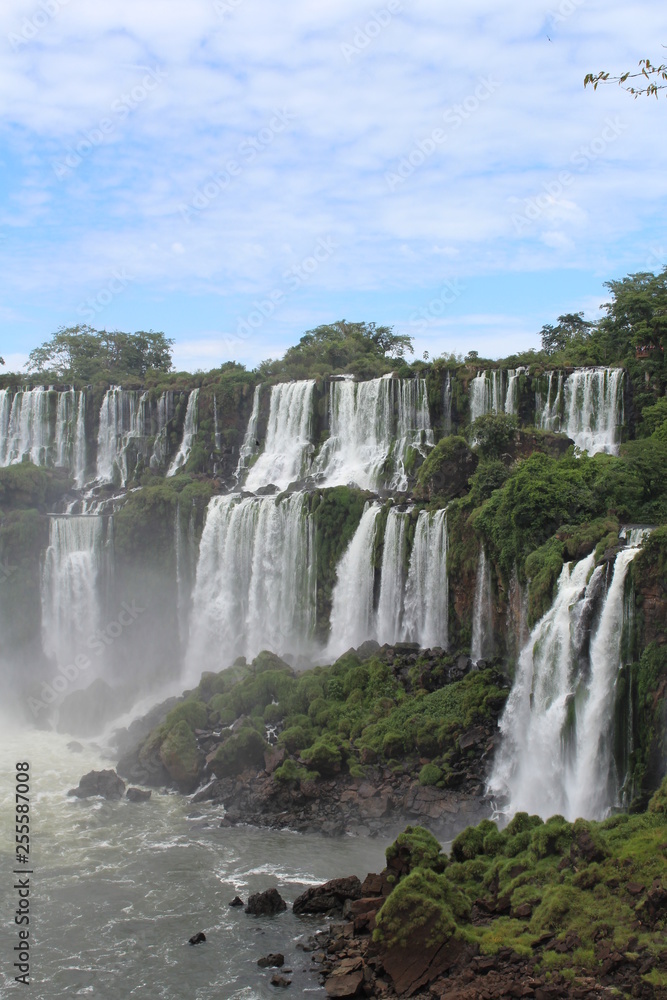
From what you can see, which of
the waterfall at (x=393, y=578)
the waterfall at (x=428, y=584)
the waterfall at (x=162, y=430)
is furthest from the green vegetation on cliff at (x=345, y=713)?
the waterfall at (x=162, y=430)

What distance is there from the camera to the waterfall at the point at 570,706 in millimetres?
19047

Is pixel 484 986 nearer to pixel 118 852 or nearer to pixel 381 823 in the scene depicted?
pixel 381 823

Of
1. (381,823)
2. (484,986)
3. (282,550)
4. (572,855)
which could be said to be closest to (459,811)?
(381,823)

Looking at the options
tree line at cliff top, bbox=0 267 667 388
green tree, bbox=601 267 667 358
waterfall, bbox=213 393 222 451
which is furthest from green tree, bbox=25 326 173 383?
green tree, bbox=601 267 667 358

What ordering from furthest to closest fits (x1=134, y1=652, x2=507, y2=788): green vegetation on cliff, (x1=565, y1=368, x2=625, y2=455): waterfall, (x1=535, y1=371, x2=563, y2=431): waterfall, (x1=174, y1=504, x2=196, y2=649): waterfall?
(x1=174, y1=504, x2=196, y2=649): waterfall
(x1=535, y1=371, x2=563, y2=431): waterfall
(x1=565, y1=368, x2=625, y2=455): waterfall
(x1=134, y1=652, x2=507, y2=788): green vegetation on cliff

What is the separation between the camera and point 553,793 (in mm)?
19984

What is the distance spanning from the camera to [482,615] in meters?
25.9

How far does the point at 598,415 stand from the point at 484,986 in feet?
74.2

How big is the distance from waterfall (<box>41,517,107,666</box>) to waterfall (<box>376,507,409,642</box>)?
511 inches

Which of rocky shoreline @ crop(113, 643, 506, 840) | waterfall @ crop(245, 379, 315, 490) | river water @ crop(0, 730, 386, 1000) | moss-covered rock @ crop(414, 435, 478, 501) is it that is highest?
waterfall @ crop(245, 379, 315, 490)

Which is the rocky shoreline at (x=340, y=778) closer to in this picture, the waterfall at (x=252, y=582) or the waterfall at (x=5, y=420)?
the waterfall at (x=252, y=582)

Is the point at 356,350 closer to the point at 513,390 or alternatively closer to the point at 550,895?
the point at 513,390

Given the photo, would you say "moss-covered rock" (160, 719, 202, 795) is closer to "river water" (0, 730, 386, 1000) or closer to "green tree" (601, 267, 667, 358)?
"river water" (0, 730, 386, 1000)

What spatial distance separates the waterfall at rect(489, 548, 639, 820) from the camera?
1905cm
